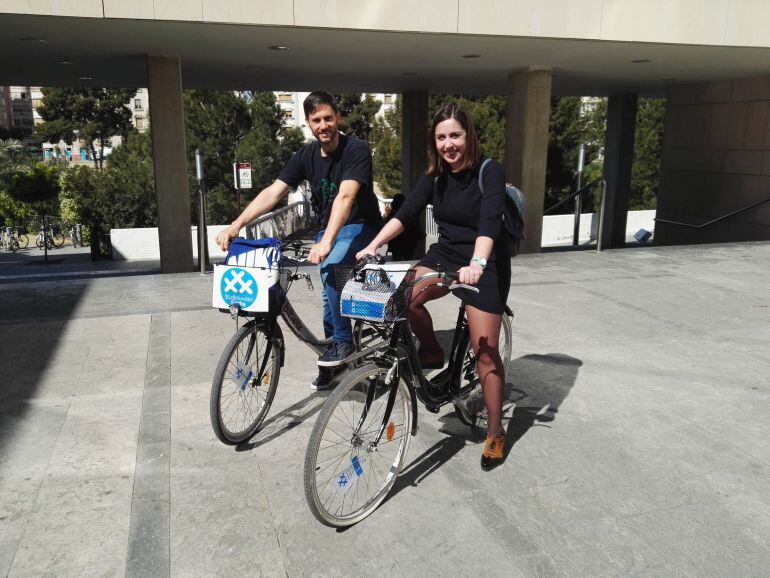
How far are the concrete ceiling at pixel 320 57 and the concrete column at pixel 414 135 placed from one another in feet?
6.55

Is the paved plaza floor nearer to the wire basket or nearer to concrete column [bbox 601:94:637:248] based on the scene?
the wire basket

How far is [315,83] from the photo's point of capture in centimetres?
1527

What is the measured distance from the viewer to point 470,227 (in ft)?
11.4

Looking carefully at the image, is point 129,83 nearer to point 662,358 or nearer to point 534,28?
point 534,28

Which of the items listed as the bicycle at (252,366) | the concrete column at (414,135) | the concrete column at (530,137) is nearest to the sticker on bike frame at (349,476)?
the bicycle at (252,366)

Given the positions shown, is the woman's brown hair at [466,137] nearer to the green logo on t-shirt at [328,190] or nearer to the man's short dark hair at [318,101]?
the man's short dark hair at [318,101]

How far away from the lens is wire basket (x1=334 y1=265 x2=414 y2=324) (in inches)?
112

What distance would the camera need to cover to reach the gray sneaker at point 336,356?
329 centimetres

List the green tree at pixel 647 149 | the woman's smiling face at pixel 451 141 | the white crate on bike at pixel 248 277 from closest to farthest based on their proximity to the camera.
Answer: the woman's smiling face at pixel 451 141 → the white crate on bike at pixel 248 277 → the green tree at pixel 647 149

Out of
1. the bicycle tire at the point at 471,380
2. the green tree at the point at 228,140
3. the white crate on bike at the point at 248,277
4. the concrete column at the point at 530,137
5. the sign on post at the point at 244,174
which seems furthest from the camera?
the green tree at the point at 228,140

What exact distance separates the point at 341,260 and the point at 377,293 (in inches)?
53.5

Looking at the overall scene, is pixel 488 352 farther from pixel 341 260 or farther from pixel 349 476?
pixel 341 260

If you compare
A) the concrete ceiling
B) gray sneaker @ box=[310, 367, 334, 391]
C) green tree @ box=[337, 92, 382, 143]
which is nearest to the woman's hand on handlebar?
gray sneaker @ box=[310, 367, 334, 391]

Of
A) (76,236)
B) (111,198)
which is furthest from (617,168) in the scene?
A: (76,236)
